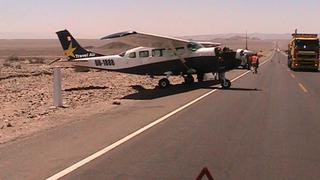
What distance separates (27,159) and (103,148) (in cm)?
150

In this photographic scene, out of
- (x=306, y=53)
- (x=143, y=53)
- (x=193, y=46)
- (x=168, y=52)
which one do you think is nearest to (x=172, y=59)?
(x=168, y=52)

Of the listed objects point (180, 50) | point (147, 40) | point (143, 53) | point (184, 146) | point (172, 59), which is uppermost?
point (147, 40)

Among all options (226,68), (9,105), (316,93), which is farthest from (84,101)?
(316,93)

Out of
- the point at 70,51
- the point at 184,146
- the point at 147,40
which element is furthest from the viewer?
the point at 70,51

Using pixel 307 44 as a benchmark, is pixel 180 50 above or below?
above

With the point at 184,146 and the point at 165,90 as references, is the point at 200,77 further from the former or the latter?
the point at 184,146

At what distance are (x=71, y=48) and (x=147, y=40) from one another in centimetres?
627

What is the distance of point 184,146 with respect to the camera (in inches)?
373

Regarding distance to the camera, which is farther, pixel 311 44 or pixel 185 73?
pixel 311 44

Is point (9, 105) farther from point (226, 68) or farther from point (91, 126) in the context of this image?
point (226, 68)

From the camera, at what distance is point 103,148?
928 centimetres

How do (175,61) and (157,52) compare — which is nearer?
(175,61)

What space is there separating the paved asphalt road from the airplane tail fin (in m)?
12.8

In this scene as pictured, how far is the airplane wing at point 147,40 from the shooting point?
2193 centimetres
